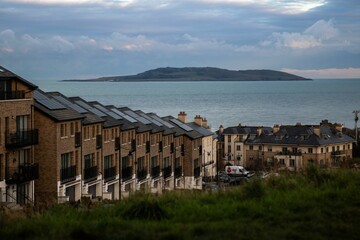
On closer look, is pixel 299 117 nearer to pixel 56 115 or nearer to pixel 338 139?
pixel 338 139

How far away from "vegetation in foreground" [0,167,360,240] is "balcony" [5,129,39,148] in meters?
17.6

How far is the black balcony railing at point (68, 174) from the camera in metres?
37.4

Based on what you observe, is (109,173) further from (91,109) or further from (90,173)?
(91,109)

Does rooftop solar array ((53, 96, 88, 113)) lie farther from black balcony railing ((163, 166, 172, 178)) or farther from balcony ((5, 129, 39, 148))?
black balcony railing ((163, 166, 172, 178))

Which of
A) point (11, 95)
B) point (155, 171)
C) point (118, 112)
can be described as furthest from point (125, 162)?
point (11, 95)

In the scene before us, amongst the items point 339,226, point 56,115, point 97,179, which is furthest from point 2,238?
point 97,179

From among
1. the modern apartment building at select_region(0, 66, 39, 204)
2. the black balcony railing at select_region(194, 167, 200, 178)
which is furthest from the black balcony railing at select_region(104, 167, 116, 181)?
the black balcony railing at select_region(194, 167, 200, 178)

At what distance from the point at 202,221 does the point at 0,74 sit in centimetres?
2212

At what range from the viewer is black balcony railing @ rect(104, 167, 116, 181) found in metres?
43.9

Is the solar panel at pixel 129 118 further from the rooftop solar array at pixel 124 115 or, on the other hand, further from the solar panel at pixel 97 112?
the solar panel at pixel 97 112

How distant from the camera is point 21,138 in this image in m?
34.2

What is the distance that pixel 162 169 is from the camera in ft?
176

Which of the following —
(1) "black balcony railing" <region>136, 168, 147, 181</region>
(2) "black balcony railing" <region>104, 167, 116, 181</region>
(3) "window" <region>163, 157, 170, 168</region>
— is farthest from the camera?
(3) "window" <region>163, 157, 170, 168</region>

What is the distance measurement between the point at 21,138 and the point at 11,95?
2.29 metres
